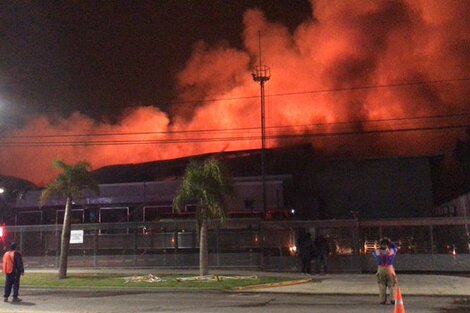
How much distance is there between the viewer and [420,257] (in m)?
23.0

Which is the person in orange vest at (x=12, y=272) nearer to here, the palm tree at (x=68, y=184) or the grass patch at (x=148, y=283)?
the grass patch at (x=148, y=283)

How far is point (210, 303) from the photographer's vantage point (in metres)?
12.8

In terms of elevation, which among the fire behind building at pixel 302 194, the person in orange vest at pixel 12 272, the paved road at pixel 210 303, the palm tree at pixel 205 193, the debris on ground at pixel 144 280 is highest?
the fire behind building at pixel 302 194

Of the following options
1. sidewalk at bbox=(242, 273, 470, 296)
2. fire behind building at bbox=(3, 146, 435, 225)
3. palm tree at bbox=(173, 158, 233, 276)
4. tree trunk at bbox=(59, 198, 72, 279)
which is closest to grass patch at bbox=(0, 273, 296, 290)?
tree trunk at bbox=(59, 198, 72, 279)

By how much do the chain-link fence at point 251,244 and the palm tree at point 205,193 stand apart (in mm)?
3359

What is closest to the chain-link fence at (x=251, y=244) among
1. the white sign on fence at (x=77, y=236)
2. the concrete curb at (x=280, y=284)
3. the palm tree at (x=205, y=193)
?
the white sign on fence at (x=77, y=236)

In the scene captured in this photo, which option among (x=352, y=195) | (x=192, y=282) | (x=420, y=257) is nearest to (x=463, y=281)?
(x=420, y=257)

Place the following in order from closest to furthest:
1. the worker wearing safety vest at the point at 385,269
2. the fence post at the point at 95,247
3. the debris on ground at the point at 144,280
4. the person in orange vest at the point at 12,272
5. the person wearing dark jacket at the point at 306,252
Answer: the worker wearing safety vest at the point at 385,269 → the person in orange vest at the point at 12,272 → the debris on ground at the point at 144,280 → the person wearing dark jacket at the point at 306,252 → the fence post at the point at 95,247

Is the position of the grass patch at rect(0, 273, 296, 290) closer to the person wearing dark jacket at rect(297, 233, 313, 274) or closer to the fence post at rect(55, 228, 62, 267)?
the person wearing dark jacket at rect(297, 233, 313, 274)

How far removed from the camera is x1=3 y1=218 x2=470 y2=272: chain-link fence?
906 inches

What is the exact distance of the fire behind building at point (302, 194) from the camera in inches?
1700

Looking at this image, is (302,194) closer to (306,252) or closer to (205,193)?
(306,252)

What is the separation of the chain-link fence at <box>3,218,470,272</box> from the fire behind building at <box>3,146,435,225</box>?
1494 centimetres

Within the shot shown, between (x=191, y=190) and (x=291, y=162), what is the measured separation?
99.2 ft
